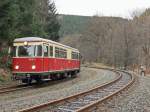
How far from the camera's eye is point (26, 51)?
23.9m

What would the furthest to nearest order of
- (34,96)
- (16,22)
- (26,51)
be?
(16,22), (26,51), (34,96)

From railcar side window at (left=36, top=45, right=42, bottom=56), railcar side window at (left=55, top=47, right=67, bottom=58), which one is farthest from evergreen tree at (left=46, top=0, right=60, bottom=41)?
railcar side window at (left=36, top=45, right=42, bottom=56)

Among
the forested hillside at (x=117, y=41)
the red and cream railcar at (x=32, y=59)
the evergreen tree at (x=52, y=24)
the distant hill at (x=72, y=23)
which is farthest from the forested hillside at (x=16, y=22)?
the distant hill at (x=72, y=23)

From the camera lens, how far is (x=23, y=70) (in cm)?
2361

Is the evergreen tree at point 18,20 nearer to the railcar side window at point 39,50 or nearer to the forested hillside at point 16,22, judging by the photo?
the forested hillside at point 16,22

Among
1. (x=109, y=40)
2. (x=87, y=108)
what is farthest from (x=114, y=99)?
(x=109, y=40)

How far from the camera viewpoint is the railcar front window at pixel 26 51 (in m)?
23.7

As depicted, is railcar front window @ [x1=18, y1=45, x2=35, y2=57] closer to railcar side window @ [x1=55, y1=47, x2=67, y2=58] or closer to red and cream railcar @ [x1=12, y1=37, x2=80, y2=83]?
red and cream railcar @ [x1=12, y1=37, x2=80, y2=83]

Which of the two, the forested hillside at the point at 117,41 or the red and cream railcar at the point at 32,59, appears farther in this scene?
the forested hillside at the point at 117,41

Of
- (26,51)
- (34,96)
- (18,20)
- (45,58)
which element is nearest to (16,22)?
(18,20)

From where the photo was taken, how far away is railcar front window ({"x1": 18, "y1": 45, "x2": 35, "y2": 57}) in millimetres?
23664

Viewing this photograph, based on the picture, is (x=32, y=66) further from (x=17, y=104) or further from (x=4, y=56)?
(x=17, y=104)

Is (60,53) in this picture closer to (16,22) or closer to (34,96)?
(16,22)

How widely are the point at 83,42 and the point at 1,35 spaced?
69.9 meters
